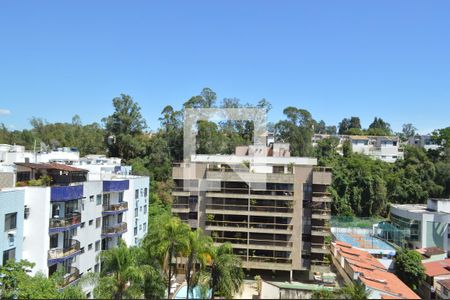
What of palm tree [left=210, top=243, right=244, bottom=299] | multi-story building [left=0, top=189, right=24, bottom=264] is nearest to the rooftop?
palm tree [left=210, top=243, right=244, bottom=299]

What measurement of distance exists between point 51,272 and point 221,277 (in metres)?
7.80

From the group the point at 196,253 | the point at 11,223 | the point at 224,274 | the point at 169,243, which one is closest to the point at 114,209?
the point at 11,223

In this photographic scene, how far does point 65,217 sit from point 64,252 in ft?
4.99

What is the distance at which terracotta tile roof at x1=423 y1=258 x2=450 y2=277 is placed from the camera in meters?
23.6

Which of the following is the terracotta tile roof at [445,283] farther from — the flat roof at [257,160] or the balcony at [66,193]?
the balcony at [66,193]

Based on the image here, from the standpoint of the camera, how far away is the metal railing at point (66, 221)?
609 inches

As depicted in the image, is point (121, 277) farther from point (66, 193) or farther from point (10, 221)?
point (66, 193)

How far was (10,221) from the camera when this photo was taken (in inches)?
537

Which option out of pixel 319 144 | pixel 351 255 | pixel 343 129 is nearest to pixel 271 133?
pixel 319 144

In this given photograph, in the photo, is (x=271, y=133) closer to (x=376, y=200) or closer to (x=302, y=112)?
(x=302, y=112)

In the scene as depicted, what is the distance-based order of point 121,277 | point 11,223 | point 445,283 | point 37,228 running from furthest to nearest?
point 445,283, point 37,228, point 11,223, point 121,277

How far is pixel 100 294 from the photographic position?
11.1 metres

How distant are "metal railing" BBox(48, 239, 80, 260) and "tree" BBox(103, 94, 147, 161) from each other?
2421cm

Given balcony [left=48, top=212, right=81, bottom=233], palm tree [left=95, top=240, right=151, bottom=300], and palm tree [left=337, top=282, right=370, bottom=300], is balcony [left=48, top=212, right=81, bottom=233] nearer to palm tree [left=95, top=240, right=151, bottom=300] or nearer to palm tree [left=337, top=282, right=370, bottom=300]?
palm tree [left=95, top=240, right=151, bottom=300]
